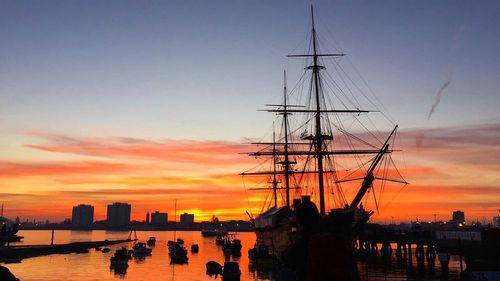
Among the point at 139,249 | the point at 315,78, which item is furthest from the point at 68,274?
the point at 315,78

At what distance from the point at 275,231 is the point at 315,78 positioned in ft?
94.2

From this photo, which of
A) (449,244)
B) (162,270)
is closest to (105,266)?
(162,270)

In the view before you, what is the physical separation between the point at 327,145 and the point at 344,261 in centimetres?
6815

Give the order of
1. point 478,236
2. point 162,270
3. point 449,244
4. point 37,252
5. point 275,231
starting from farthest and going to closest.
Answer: point 37,252 → point 162,270 → point 275,231 → point 449,244 → point 478,236

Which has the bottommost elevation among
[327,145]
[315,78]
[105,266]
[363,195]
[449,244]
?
[105,266]

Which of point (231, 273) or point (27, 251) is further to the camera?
point (27, 251)

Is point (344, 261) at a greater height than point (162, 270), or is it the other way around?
point (344, 261)

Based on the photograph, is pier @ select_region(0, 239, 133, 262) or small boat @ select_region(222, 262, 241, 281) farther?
pier @ select_region(0, 239, 133, 262)

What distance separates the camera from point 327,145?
71.9 m

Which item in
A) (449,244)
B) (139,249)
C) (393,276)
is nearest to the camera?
(393,276)

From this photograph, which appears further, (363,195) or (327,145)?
(327,145)

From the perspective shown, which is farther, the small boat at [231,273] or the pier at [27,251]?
the pier at [27,251]

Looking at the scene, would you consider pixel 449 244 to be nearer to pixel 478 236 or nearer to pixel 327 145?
pixel 478 236

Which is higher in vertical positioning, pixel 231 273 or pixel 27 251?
pixel 231 273
